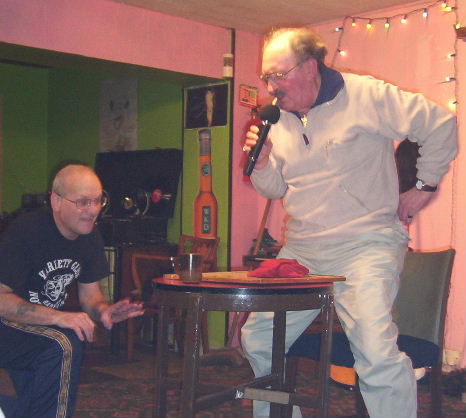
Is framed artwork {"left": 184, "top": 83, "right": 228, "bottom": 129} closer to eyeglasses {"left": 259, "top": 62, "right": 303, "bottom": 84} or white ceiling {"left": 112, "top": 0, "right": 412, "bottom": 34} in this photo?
white ceiling {"left": 112, "top": 0, "right": 412, "bottom": 34}

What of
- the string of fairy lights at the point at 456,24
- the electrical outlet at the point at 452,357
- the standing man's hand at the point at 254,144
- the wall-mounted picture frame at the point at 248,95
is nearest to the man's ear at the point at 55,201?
Result: the standing man's hand at the point at 254,144

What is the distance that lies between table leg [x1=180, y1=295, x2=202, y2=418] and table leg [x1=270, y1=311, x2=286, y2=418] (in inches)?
22.3

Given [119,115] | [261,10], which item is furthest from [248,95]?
[119,115]

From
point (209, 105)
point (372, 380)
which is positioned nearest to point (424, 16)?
point (209, 105)

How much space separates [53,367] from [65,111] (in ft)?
18.8

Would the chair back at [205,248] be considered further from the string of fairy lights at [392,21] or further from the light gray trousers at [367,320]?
the light gray trousers at [367,320]

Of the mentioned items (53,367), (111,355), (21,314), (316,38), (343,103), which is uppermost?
(316,38)

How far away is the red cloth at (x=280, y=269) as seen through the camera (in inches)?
94.5

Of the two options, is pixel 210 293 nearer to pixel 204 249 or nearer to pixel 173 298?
pixel 173 298

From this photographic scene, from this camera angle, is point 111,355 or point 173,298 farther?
point 111,355

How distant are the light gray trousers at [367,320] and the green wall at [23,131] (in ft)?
18.8

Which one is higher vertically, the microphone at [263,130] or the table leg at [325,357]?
the microphone at [263,130]

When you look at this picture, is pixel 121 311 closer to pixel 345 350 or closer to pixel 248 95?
pixel 345 350

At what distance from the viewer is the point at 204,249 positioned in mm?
5406
